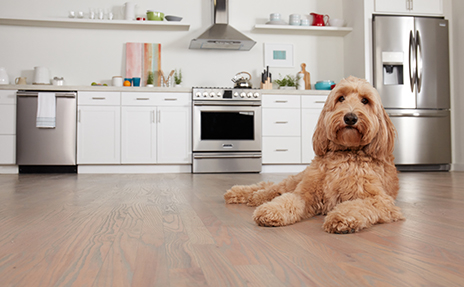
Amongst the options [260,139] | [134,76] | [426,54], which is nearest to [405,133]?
[426,54]

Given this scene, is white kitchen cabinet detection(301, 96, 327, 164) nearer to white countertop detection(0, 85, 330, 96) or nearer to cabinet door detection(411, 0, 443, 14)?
white countertop detection(0, 85, 330, 96)

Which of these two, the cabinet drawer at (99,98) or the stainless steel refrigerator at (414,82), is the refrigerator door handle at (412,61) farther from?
the cabinet drawer at (99,98)

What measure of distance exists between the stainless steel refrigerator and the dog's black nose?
391cm

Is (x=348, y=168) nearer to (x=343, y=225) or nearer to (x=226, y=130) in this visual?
(x=343, y=225)

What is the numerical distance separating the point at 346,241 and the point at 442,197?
1.50m

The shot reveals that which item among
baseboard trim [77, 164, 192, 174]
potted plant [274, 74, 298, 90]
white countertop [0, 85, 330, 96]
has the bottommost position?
baseboard trim [77, 164, 192, 174]

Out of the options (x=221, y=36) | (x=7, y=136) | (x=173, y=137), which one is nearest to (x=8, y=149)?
(x=7, y=136)

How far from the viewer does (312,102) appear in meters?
5.20

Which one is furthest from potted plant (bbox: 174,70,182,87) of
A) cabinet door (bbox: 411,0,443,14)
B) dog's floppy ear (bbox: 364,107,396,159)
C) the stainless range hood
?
dog's floppy ear (bbox: 364,107,396,159)

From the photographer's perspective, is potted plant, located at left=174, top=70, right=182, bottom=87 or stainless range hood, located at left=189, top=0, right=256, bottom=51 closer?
stainless range hood, located at left=189, top=0, right=256, bottom=51

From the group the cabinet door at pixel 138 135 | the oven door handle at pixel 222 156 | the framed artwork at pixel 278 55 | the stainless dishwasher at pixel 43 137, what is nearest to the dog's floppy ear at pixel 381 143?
the oven door handle at pixel 222 156

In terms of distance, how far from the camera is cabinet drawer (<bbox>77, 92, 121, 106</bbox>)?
4832 millimetres

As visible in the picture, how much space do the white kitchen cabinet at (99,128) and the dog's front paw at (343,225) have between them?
4.00 meters

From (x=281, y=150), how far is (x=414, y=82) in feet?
6.49
